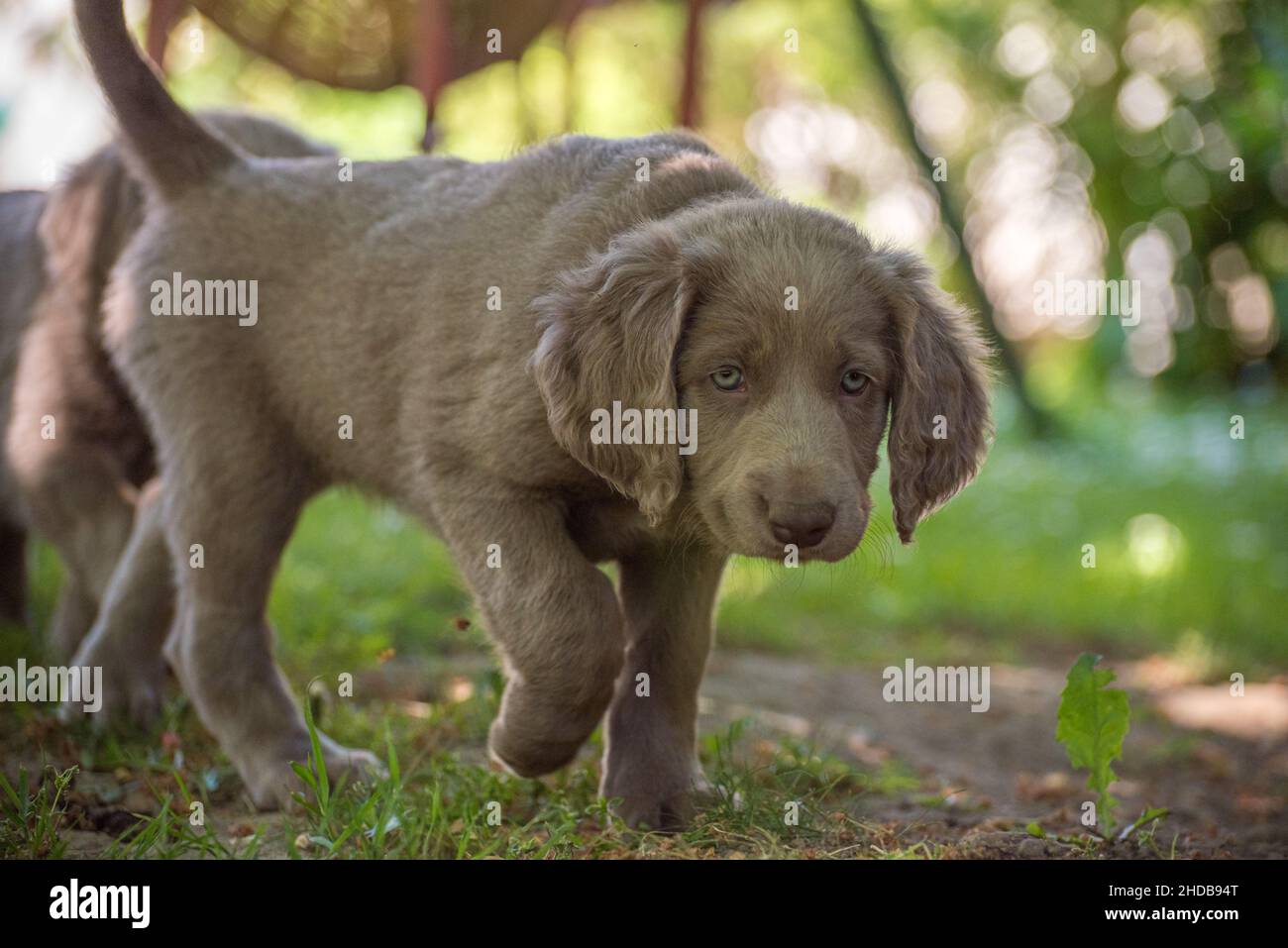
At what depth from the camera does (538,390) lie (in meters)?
Answer: 3.45

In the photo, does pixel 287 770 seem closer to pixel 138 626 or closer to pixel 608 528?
pixel 138 626

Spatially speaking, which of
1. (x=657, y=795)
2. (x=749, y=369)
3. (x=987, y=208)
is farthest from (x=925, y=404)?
(x=987, y=208)

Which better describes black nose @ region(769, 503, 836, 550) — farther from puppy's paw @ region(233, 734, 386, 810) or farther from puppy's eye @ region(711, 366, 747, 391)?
puppy's paw @ region(233, 734, 386, 810)

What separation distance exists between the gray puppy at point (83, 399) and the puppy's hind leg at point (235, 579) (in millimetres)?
679

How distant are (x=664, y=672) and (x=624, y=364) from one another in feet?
3.29

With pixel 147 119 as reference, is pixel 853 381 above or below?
below

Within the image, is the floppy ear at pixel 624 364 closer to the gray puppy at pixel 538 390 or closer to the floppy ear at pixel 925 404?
the gray puppy at pixel 538 390

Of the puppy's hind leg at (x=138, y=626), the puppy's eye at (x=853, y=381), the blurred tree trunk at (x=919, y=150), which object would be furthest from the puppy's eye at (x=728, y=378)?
the blurred tree trunk at (x=919, y=150)

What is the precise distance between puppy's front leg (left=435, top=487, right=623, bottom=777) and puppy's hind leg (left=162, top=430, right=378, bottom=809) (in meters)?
0.76

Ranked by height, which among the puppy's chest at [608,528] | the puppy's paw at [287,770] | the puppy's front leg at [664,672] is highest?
the puppy's chest at [608,528]

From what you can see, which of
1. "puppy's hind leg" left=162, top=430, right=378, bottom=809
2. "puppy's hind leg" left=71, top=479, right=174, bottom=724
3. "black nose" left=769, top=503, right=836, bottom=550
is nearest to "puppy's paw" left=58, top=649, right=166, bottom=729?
"puppy's hind leg" left=71, top=479, right=174, bottom=724

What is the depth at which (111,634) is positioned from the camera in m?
4.68

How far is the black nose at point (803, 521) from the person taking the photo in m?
3.08

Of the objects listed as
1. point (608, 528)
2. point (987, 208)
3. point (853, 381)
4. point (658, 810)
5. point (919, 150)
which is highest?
point (987, 208)
